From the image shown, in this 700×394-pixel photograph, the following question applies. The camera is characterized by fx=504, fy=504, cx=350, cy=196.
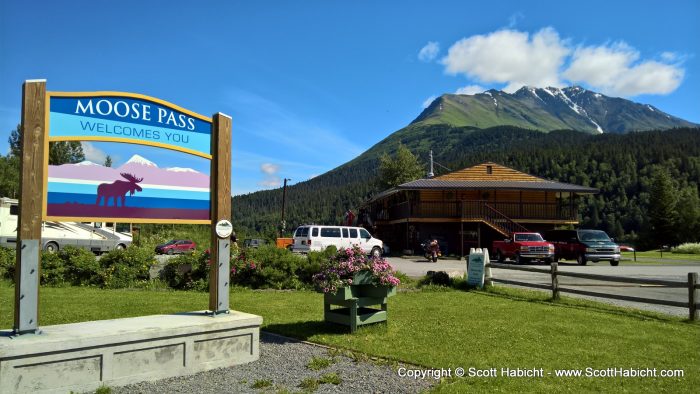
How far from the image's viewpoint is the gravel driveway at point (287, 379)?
5.16 m

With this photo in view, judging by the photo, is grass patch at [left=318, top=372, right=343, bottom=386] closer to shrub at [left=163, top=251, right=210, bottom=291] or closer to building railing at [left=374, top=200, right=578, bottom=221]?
shrub at [left=163, top=251, right=210, bottom=291]

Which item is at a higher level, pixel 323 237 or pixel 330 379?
pixel 323 237

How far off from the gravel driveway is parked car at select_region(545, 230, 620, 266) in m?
23.1

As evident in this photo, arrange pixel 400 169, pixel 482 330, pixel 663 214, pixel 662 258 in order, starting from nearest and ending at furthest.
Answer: pixel 482 330, pixel 662 258, pixel 400 169, pixel 663 214

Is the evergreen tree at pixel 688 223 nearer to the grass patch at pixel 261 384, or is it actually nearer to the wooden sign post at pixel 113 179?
the wooden sign post at pixel 113 179

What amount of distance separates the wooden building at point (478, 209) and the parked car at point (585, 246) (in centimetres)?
384

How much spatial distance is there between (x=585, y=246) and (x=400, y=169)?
114 ft

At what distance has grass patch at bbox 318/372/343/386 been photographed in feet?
17.7

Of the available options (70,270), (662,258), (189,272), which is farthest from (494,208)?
(70,270)

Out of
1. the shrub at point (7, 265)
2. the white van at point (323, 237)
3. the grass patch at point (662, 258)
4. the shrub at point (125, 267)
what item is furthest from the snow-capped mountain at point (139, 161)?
the grass patch at point (662, 258)

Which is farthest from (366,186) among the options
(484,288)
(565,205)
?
(484,288)

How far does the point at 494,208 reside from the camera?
112 ft

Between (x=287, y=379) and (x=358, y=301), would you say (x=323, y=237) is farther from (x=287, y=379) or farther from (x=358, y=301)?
(x=287, y=379)

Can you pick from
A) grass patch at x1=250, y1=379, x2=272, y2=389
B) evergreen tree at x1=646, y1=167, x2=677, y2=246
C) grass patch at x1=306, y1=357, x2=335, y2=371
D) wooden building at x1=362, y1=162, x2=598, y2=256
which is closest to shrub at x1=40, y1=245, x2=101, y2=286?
grass patch at x1=306, y1=357, x2=335, y2=371
